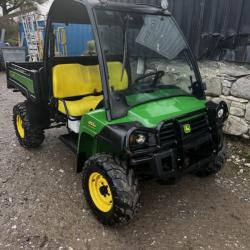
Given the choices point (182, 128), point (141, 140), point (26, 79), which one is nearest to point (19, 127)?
point (26, 79)

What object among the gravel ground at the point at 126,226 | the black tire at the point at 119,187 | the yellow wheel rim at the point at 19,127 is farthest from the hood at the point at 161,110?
the yellow wheel rim at the point at 19,127

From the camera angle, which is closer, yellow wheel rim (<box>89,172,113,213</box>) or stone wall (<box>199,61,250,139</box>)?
yellow wheel rim (<box>89,172,113,213</box>)

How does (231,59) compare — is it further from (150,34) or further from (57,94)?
(57,94)

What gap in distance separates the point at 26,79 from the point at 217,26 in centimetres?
290

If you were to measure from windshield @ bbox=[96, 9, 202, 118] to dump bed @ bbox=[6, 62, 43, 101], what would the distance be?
4.23 ft

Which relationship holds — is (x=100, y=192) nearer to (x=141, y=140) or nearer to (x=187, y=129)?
(x=141, y=140)

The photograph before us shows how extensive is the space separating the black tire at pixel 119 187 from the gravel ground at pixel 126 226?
0.27 m

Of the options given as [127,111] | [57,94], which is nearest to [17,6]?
[57,94]

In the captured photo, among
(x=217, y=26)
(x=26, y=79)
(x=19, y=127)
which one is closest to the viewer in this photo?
(x=26, y=79)

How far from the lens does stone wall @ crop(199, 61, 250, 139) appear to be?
4164 millimetres

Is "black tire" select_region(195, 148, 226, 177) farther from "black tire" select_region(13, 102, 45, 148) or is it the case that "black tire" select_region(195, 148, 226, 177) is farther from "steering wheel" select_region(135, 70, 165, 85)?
"black tire" select_region(13, 102, 45, 148)

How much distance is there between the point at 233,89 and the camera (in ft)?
14.1

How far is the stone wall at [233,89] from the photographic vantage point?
4.16 meters

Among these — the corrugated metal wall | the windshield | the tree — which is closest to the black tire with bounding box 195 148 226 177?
the windshield
